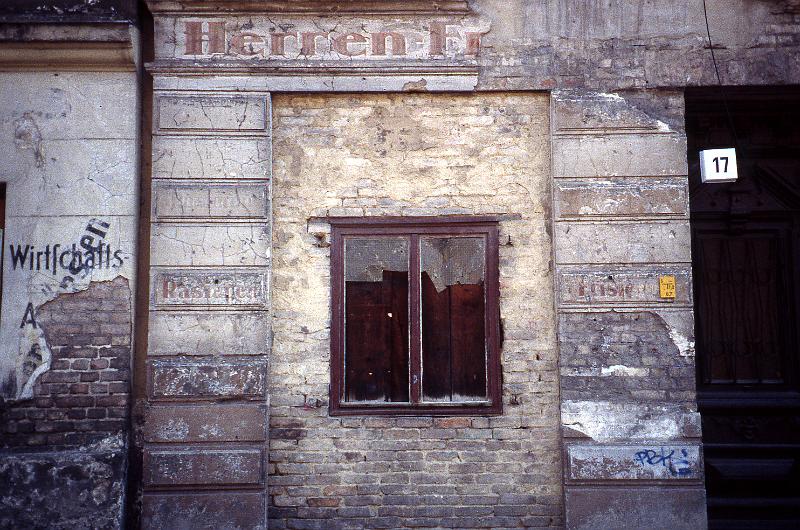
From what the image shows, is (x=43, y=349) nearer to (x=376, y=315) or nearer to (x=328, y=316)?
(x=328, y=316)

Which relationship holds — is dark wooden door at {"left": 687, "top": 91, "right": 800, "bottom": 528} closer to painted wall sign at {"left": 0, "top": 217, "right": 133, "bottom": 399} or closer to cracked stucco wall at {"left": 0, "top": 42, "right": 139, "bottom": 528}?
cracked stucco wall at {"left": 0, "top": 42, "right": 139, "bottom": 528}

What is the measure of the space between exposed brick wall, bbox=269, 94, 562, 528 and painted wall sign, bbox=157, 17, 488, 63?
12.7 inches

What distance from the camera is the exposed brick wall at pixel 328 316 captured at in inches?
208

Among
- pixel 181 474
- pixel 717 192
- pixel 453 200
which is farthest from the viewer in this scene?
pixel 717 192

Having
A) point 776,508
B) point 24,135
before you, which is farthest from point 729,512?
point 24,135

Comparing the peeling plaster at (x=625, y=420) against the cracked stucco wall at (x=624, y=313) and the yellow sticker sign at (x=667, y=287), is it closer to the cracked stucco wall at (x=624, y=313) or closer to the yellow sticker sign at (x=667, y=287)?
the cracked stucco wall at (x=624, y=313)

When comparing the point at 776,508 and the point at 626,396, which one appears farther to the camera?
the point at 776,508

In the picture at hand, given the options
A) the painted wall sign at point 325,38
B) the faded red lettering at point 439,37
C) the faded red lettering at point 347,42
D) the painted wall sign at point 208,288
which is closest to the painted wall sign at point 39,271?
the painted wall sign at point 208,288

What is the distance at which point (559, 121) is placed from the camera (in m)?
5.38

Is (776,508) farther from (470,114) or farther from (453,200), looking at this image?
(470,114)

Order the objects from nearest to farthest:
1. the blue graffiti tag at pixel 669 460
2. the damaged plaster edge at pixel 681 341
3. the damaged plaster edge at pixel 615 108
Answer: the blue graffiti tag at pixel 669 460 → the damaged plaster edge at pixel 681 341 → the damaged plaster edge at pixel 615 108

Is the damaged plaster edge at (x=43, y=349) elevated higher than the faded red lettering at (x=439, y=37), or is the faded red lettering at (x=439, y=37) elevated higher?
the faded red lettering at (x=439, y=37)

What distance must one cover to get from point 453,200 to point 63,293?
2.97 metres

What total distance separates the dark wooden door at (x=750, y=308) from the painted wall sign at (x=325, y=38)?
1.95 m
